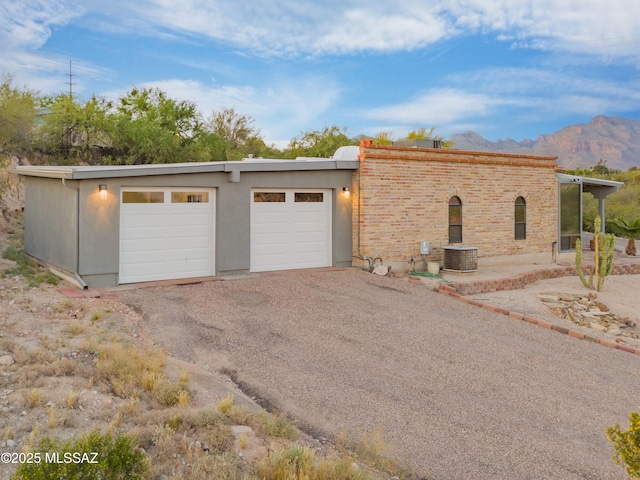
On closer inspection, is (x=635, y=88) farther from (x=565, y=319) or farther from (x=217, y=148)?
(x=565, y=319)

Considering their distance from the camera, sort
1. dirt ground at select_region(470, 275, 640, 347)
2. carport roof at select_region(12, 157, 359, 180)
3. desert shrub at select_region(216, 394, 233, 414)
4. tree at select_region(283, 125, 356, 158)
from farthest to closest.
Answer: tree at select_region(283, 125, 356, 158), dirt ground at select_region(470, 275, 640, 347), carport roof at select_region(12, 157, 359, 180), desert shrub at select_region(216, 394, 233, 414)

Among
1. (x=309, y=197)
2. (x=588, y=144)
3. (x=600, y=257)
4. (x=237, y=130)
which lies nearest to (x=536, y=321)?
(x=600, y=257)

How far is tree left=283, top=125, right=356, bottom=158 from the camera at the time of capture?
39.9 meters

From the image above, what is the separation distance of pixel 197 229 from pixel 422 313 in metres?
5.75

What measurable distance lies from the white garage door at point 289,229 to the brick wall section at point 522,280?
3771mm

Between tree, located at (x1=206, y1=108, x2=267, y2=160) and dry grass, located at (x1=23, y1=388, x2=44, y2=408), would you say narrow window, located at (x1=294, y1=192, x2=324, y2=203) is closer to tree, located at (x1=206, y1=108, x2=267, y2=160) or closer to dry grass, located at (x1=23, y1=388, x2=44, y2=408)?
dry grass, located at (x1=23, y1=388, x2=44, y2=408)

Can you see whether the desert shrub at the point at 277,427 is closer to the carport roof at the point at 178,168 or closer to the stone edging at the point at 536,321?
the stone edging at the point at 536,321

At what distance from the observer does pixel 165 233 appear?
11711mm

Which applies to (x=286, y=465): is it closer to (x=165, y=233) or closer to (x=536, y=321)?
(x=536, y=321)

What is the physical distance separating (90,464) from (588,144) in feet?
550

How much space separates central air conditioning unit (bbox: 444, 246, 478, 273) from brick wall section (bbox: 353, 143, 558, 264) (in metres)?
0.56

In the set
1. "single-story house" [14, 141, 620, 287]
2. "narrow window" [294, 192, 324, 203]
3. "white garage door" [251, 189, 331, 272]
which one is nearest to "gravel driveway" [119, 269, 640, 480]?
"single-story house" [14, 141, 620, 287]

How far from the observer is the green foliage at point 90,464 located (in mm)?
2859

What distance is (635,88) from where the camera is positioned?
3597 inches
